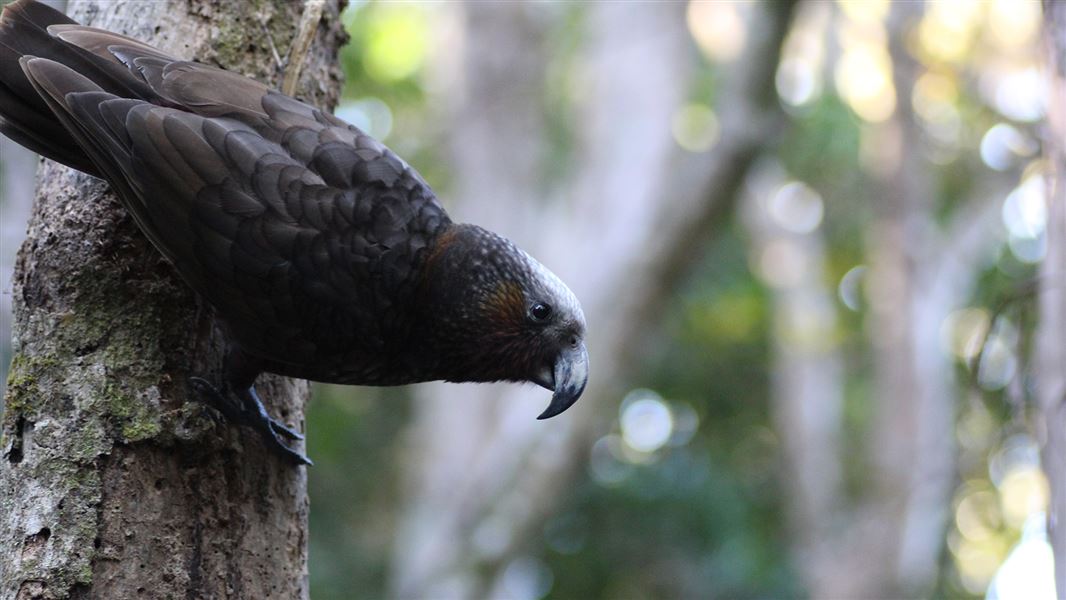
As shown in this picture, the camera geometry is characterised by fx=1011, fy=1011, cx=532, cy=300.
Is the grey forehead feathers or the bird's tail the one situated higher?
the bird's tail

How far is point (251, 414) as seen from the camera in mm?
2998

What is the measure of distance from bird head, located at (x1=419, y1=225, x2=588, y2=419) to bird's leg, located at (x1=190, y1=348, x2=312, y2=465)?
21.9 inches

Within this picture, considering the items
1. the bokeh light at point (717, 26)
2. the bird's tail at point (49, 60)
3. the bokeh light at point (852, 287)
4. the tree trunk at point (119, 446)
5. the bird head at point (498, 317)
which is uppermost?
the bokeh light at point (717, 26)

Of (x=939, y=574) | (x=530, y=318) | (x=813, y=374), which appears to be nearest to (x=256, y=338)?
(x=530, y=318)

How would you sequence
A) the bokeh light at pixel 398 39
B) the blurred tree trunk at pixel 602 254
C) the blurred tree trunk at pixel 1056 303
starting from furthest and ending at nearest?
the bokeh light at pixel 398 39, the blurred tree trunk at pixel 602 254, the blurred tree trunk at pixel 1056 303

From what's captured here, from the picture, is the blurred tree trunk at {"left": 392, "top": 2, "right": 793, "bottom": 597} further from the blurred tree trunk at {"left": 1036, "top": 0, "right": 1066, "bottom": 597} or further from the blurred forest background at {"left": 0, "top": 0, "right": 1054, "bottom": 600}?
the blurred tree trunk at {"left": 1036, "top": 0, "right": 1066, "bottom": 597}

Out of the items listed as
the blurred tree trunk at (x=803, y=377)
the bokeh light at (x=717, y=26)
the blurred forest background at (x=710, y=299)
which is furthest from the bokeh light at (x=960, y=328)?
the bokeh light at (x=717, y=26)

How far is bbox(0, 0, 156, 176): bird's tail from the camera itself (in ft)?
9.88

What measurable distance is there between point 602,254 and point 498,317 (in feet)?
17.1

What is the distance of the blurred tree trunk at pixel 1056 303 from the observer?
8.74ft

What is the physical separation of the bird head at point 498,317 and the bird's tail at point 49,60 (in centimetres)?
105

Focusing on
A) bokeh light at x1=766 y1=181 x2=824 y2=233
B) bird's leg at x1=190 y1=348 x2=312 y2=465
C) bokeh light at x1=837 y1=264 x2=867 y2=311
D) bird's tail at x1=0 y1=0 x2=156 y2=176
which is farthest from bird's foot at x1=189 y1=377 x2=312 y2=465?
bokeh light at x1=837 y1=264 x2=867 y2=311

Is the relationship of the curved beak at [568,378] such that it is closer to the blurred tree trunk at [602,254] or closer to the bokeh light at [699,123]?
the blurred tree trunk at [602,254]

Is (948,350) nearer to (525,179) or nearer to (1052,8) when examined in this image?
(525,179)
